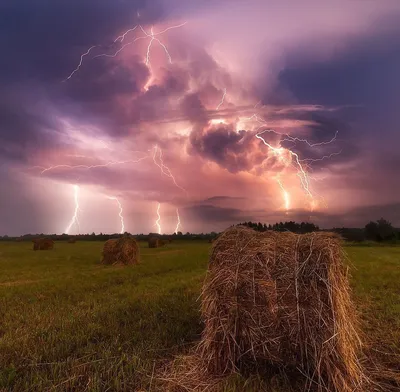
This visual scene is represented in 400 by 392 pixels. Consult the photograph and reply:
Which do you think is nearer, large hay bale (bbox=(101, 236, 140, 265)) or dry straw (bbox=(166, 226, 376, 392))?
dry straw (bbox=(166, 226, 376, 392))

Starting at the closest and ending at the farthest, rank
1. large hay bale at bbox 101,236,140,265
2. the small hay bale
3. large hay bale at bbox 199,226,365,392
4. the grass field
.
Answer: large hay bale at bbox 199,226,365,392 → the grass field → large hay bale at bbox 101,236,140,265 → the small hay bale

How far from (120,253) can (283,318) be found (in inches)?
870

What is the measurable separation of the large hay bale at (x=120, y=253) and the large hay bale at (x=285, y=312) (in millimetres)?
20810

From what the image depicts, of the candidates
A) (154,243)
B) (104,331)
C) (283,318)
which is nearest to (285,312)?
(283,318)

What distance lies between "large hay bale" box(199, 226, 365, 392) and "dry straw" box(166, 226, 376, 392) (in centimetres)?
1

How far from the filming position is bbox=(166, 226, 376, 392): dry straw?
5648 mm

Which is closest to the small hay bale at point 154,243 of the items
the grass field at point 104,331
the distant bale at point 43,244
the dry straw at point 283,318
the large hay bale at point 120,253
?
the distant bale at point 43,244

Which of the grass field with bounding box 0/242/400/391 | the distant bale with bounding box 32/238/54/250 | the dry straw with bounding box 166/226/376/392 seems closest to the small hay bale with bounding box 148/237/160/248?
the distant bale with bounding box 32/238/54/250

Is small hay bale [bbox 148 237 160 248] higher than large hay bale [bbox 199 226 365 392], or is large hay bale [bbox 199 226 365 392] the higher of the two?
small hay bale [bbox 148 237 160 248]

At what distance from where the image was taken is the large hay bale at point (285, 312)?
5.64 meters

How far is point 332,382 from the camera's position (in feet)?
18.3

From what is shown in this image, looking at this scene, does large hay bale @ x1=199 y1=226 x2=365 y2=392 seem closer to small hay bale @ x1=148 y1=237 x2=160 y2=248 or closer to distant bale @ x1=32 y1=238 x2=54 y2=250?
distant bale @ x1=32 y1=238 x2=54 y2=250

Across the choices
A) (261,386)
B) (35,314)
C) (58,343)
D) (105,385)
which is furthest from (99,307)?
(261,386)

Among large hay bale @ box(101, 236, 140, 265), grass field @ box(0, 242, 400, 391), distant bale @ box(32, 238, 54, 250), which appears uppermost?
distant bale @ box(32, 238, 54, 250)
